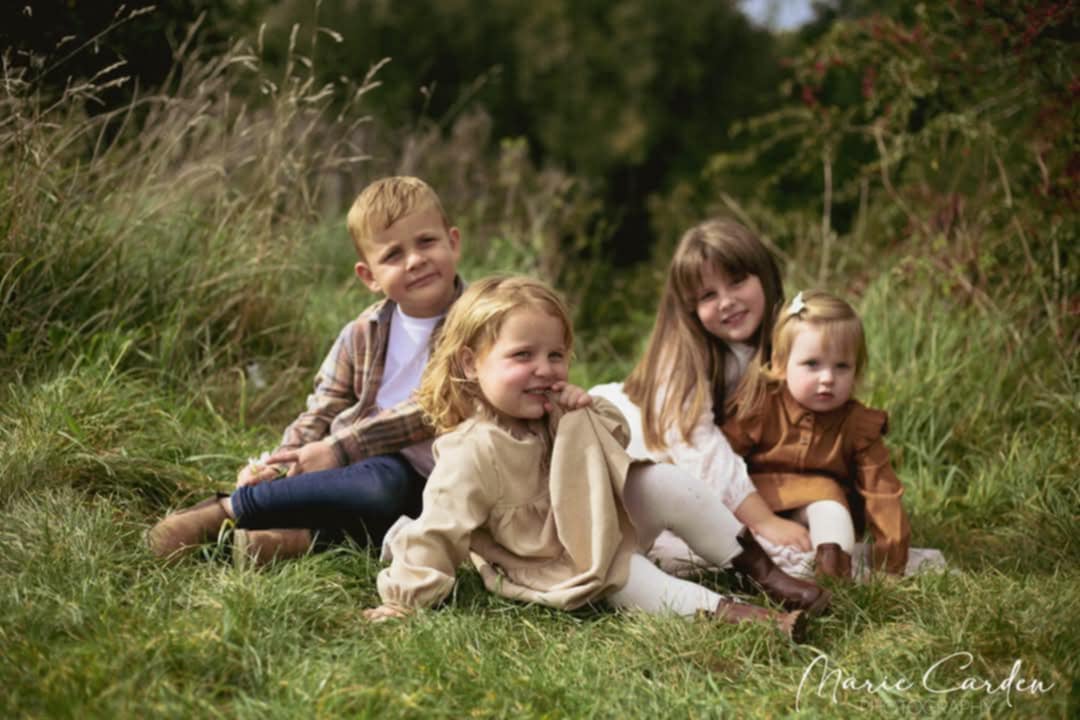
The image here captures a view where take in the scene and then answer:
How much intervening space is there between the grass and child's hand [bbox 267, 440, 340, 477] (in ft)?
0.89

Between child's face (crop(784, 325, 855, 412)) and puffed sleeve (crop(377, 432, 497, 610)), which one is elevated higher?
child's face (crop(784, 325, 855, 412))

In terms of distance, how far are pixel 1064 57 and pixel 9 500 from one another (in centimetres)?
422

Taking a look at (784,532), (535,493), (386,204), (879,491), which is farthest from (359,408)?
(879,491)

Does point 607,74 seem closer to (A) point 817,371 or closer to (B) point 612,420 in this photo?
(A) point 817,371

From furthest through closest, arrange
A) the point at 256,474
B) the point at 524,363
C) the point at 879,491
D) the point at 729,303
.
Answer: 1. the point at 729,303
2. the point at 879,491
3. the point at 256,474
4. the point at 524,363

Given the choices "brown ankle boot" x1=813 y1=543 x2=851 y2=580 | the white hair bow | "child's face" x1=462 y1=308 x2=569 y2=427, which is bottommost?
"brown ankle boot" x1=813 y1=543 x2=851 y2=580

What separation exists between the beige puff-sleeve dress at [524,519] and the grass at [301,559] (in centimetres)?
10

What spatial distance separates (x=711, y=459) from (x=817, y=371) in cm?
42

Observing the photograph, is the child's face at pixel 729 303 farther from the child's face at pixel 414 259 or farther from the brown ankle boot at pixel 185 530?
the brown ankle boot at pixel 185 530

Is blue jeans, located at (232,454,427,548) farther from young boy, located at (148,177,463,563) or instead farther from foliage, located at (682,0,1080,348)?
foliage, located at (682,0,1080,348)

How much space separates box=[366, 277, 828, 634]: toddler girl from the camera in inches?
111

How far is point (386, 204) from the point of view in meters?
3.39

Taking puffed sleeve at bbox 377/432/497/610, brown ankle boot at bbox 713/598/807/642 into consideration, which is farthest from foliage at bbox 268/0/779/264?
brown ankle boot at bbox 713/598/807/642

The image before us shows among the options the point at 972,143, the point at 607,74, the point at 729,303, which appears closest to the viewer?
the point at 729,303
